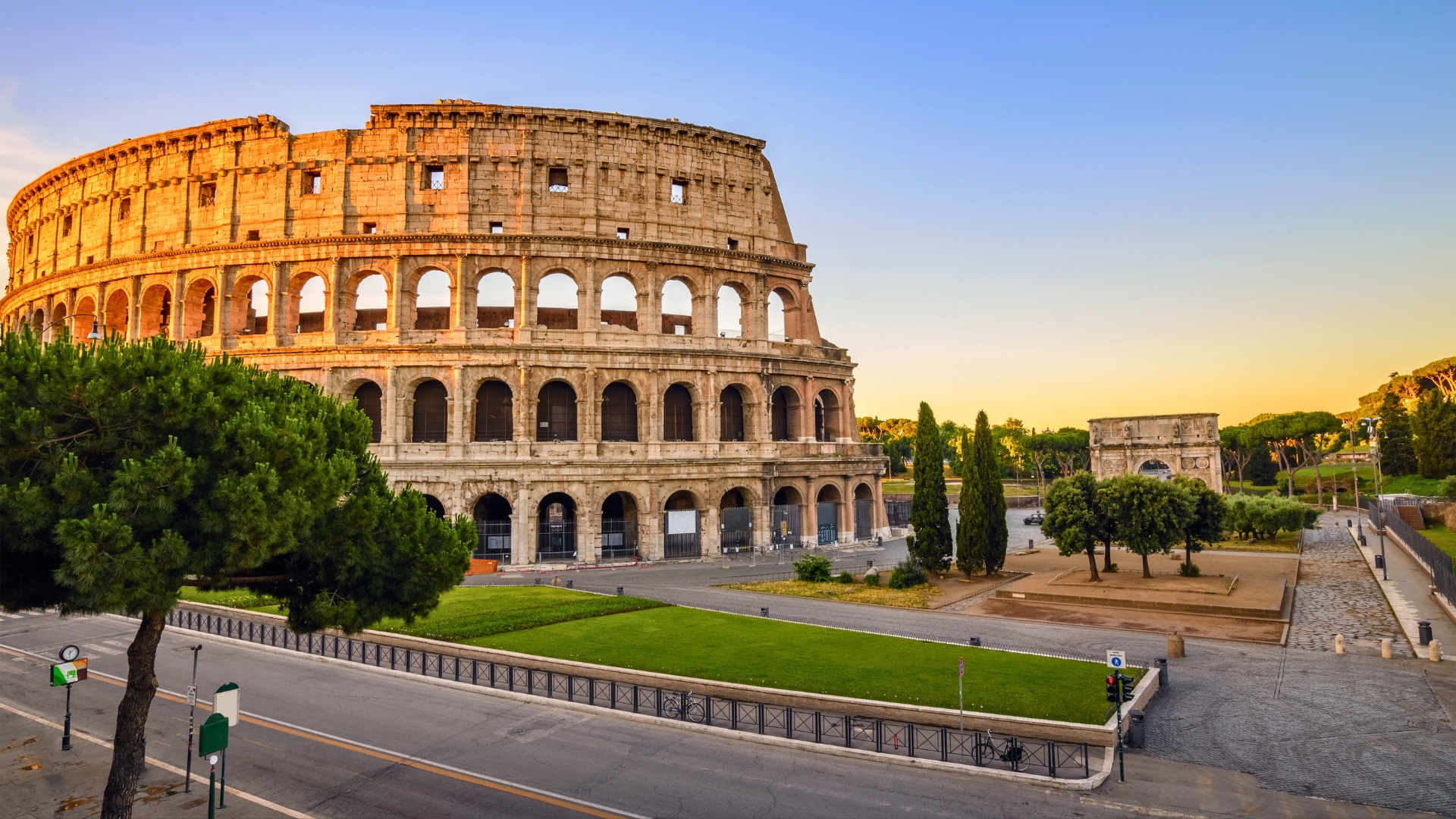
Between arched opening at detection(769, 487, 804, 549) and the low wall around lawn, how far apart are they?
25797 millimetres

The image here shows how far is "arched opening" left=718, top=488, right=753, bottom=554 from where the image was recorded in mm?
44625

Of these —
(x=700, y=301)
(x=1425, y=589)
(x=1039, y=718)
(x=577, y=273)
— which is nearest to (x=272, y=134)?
(x=577, y=273)

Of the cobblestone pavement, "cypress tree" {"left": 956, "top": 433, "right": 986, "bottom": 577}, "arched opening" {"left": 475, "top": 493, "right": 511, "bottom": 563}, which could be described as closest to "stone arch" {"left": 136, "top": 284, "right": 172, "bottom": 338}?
"arched opening" {"left": 475, "top": 493, "right": 511, "bottom": 563}

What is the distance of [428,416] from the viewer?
43.5 metres

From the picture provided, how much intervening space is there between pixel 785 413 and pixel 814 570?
17.5 metres

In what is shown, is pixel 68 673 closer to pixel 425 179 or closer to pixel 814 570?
pixel 814 570

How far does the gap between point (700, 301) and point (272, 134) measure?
2768 centimetres

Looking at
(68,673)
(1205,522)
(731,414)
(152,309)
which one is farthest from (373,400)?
(1205,522)

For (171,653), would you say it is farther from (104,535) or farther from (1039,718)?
(1039,718)

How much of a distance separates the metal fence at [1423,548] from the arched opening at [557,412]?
3983cm

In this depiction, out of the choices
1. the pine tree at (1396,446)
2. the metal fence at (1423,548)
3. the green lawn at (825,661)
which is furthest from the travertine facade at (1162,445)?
the green lawn at (825,661)

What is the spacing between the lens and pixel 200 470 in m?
10.9

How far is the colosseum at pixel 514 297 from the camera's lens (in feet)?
137

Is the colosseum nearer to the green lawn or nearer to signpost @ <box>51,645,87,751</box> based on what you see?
the green lawn
